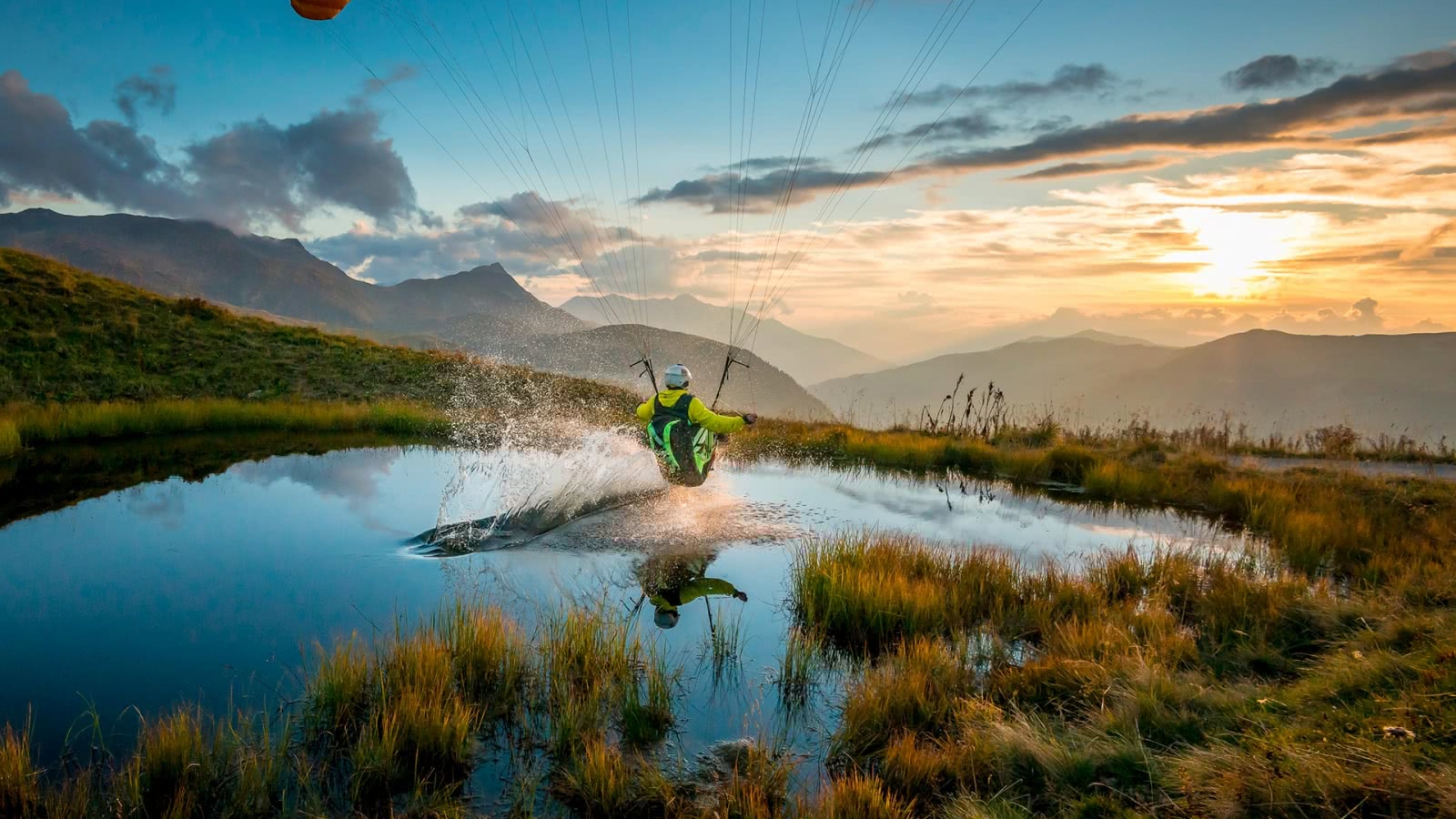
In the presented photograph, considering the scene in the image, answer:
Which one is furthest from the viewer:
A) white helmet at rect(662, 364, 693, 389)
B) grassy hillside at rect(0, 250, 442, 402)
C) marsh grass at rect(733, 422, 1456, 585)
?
grassy hillside at rect(0, 250, 442, 402)

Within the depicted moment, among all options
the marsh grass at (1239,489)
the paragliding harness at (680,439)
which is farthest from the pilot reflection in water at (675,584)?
the marsh grass at (1239,489)

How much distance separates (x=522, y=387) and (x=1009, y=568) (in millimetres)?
28452

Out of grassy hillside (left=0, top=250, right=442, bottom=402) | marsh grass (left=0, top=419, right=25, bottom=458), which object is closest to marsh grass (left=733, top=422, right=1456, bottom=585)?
marsh grass (left=0, top=419, right=25, bottom=458)

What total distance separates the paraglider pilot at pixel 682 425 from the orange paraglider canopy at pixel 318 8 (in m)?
6.89

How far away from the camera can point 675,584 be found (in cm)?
944

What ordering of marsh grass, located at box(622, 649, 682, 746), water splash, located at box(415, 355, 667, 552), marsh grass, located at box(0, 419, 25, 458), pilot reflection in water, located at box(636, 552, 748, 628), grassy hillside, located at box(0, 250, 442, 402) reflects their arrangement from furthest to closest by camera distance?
grassy hillside, located at box(0, 250, 442, 402), marsh grass, located at box(0, 419, 25, 458), water splash, located at box(415, 355, 667, 552), pilot reflection in water, located at box(636, 552, 748, 628), marsh grass, located at box(622, 649, 682, 746)

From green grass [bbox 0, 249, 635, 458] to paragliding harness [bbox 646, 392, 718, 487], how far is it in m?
12.8

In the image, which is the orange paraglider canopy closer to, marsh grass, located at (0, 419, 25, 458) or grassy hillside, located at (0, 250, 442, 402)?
marsh grass, located at (0, 419, 25, 458)

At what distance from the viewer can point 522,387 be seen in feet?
113

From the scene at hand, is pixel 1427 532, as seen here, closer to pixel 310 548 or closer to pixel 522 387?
pixel 310 548

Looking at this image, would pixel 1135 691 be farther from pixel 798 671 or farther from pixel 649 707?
pixel 649 707

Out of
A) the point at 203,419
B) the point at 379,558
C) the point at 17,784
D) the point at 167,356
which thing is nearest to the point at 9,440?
the point at 203,419

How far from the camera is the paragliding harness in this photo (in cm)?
1284

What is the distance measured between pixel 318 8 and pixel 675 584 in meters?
7.54
